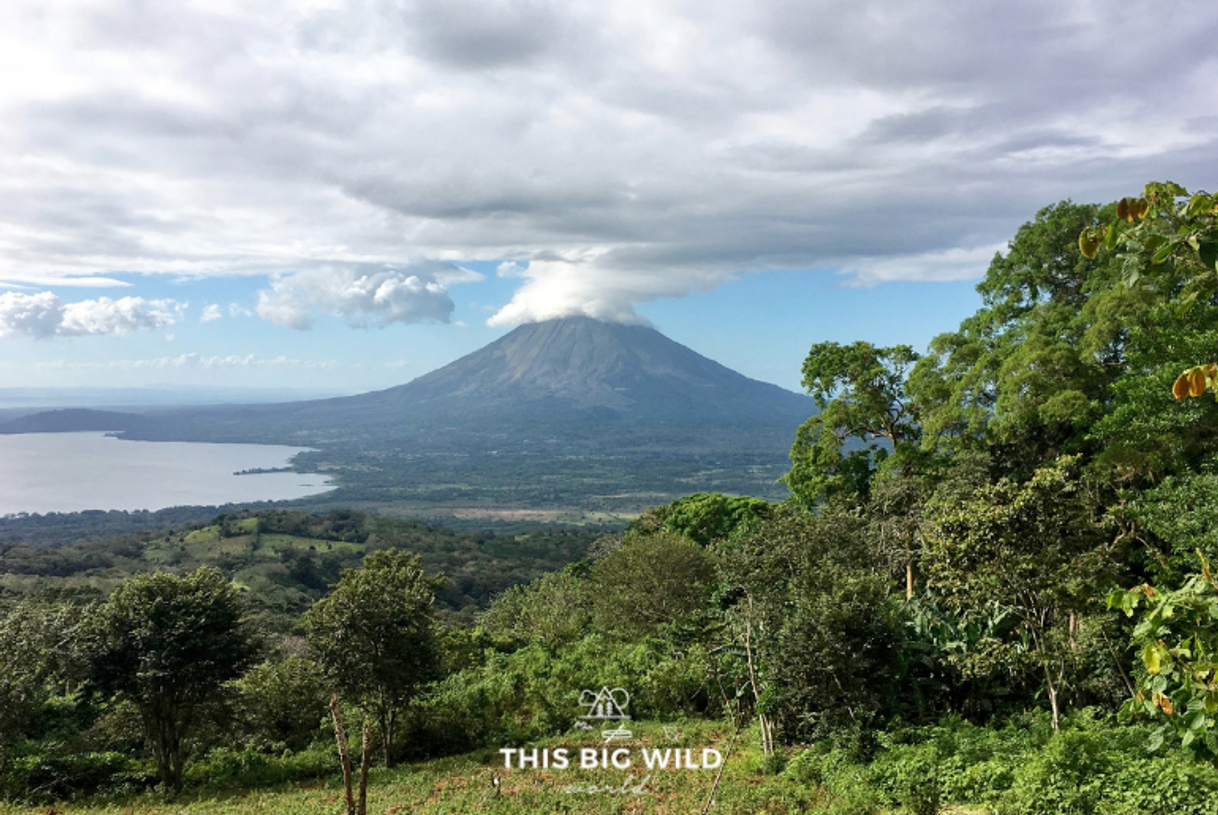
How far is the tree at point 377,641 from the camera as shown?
36.7ft

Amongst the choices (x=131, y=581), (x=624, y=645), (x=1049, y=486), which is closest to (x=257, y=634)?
(x=131, y=581)

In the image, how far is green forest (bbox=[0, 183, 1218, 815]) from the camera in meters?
8.19

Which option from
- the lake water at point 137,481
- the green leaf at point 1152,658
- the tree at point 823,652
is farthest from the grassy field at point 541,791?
the lake water at point 137,481

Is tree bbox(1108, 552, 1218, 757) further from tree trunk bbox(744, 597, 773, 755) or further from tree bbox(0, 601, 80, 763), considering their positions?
tree bbox(0, 601, 80, 763)

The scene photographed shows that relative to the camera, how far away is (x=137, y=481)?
153 m

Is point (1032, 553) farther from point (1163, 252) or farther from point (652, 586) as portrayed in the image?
point (652, 586)

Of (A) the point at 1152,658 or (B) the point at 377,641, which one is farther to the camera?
(B) the point at 377,641

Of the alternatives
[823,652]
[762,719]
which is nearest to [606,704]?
[762,719]

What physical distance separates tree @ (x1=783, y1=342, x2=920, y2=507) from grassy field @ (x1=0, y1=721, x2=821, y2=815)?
9.35m

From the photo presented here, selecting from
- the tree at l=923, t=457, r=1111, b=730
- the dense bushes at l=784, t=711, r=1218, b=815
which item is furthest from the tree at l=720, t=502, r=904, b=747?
the tree at l=923, t=457, r=1111, b=730

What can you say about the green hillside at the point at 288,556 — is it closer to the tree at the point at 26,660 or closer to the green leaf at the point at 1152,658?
the tree at the point at 26,660

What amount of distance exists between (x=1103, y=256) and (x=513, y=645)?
17.3 meters

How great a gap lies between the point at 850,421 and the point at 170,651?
15498 mm

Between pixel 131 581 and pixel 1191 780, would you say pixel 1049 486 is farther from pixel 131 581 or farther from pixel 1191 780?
pixel 131 581
